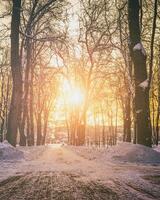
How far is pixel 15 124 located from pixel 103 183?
38.4ft

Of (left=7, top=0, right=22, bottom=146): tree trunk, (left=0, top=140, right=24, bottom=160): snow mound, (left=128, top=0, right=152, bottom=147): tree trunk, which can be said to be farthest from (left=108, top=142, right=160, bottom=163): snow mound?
(left=7, top=0, right=22, bottom=146): tree trunk

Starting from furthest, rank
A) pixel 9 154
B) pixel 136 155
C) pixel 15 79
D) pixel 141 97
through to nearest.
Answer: pixel 15 79
pixel 141 97
pixel 9 154
pixel 136 155

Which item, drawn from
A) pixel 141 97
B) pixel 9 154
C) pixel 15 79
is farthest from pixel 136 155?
pixel 15 79

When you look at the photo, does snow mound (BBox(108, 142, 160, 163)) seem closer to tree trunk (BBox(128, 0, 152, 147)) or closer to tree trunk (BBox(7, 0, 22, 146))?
tree trunk (BBox(128, 0, 152, 147))

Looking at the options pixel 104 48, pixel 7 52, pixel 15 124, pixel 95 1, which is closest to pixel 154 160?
pixel 15 124

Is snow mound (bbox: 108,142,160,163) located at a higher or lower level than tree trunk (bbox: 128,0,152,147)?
lower

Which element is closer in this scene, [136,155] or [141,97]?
[136,155]

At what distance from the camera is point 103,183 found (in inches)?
176

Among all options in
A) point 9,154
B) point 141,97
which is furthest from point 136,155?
point 9,154

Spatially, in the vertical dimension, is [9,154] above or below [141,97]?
below

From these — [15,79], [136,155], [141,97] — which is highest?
[15,79]

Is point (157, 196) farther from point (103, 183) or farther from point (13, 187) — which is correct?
point (13, 187)

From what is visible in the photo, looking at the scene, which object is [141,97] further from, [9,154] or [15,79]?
[15,79]

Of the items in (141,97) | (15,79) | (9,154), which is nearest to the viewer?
(9,154)
